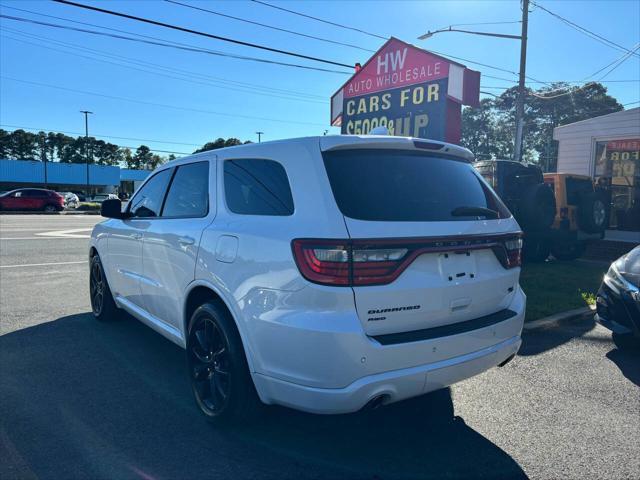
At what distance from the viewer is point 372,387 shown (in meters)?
2.42

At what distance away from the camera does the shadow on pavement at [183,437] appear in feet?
8.84

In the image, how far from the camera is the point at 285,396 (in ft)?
8.43

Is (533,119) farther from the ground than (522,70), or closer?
farther from the ground

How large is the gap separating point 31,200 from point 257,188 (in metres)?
31.9

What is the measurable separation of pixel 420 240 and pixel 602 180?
1370 centimetres

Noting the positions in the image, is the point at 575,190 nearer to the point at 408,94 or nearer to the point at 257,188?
the point at 408,94

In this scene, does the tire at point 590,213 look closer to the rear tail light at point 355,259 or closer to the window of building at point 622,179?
the window of building at point 622,179

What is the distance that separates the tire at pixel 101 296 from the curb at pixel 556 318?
14.8 feet

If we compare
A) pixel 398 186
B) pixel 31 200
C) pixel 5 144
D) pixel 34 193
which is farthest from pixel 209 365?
pixel 5 144

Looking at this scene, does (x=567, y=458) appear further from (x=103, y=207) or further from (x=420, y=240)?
(x=103, y=207)

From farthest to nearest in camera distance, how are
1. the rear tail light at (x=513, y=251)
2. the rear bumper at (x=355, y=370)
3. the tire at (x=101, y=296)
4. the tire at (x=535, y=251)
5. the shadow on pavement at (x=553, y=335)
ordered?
the tire at (x=535, y=251) → the tire at (x=101, y=296) → the shadow on pavement at (x=553, y=335) → the rear tail light at (x=513, y=251) → the rear bumper at (x=355, y=370)

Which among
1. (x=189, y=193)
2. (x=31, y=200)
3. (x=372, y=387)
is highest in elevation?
(x=189, y=193)

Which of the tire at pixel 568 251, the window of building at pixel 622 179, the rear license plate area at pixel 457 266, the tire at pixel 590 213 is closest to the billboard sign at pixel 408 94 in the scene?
the tire at pixel 590 213

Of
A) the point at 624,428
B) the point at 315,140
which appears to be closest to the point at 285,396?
the point at 315,140
